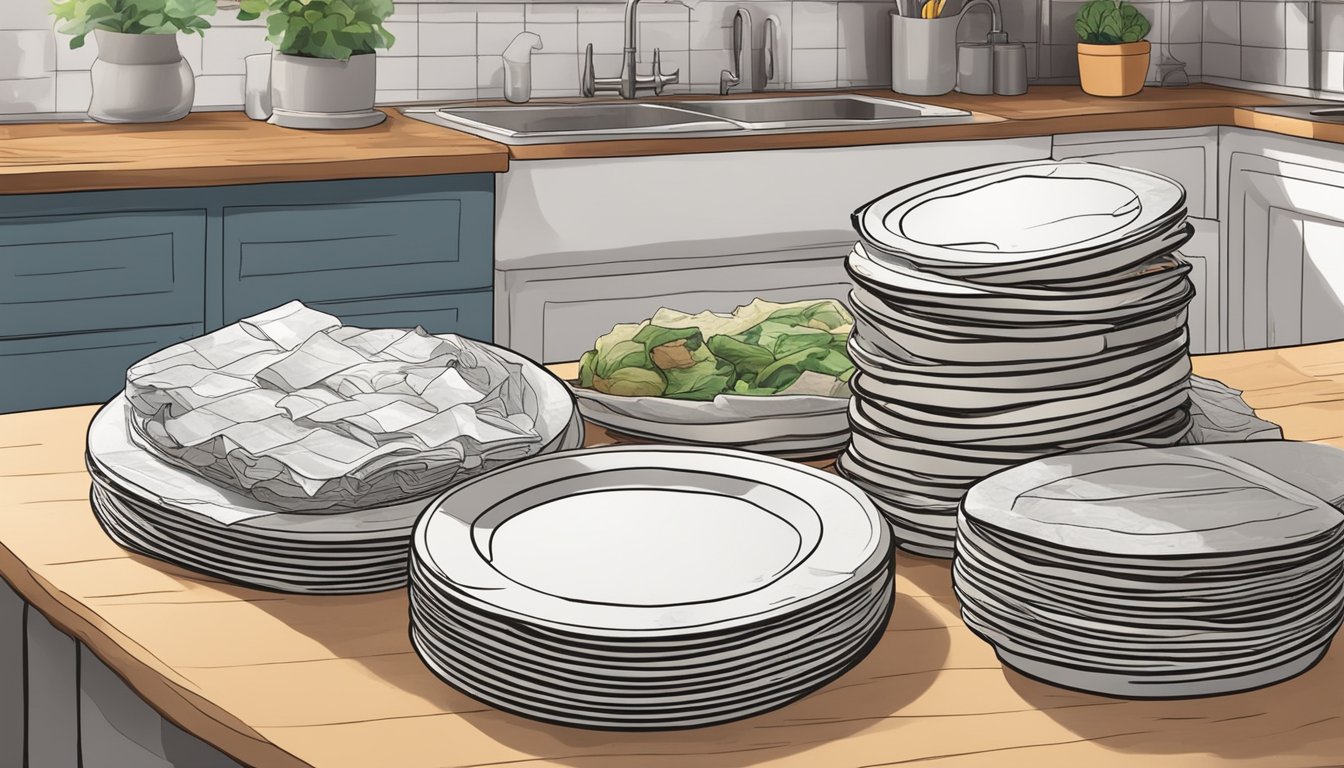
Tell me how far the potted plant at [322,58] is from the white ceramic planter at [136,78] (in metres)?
0.19

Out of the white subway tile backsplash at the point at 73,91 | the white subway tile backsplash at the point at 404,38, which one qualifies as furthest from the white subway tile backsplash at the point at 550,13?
the white subway tile backsplash at the point at 73,91

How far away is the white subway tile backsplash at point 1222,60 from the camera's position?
13.3ft

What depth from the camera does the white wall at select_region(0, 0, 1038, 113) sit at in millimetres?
3148

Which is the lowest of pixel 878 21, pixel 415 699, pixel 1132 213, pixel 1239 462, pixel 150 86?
pixel 415 699

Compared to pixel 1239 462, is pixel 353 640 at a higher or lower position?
lower

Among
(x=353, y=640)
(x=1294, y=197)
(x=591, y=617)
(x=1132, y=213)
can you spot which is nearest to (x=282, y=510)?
(x=353, y=640)

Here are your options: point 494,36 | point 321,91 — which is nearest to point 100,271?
point 321,91

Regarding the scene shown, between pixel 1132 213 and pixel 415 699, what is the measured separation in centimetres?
51

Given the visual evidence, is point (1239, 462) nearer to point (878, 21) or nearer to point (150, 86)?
point (150, 86)

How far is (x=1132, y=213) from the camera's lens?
89 centimetres

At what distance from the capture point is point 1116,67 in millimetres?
3709

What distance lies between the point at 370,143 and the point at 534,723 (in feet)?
7.38

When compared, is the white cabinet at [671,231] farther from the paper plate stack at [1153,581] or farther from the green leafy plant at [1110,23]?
the paper plate stack at [1153,581]

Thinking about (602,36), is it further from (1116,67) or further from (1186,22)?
(1186,22)
